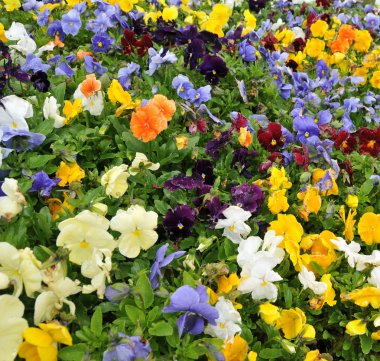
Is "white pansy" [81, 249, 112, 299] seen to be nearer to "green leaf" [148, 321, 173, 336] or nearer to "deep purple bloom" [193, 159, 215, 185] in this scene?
"green leaf" [148, 321, 173, 336]

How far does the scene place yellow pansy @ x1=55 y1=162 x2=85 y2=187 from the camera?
2359 mm

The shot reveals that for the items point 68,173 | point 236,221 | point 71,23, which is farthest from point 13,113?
point 71,23

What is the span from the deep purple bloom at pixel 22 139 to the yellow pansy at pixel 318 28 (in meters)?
3.16

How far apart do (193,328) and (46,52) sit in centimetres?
245

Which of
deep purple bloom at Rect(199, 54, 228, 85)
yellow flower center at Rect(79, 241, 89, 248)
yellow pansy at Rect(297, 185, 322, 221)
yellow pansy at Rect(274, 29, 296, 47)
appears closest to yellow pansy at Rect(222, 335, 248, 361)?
yellow flower center at Rect(79, 241, 89, 248)

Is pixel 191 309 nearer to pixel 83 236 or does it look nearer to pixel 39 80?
pixel 83 236

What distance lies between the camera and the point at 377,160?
3094 mm

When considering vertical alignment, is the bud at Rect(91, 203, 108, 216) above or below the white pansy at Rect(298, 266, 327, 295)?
above

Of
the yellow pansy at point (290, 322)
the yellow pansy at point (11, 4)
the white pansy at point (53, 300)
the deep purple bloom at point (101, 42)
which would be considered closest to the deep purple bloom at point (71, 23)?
the deep purple bloom at point (101, 42)

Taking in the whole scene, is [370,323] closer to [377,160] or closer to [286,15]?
[377,160]

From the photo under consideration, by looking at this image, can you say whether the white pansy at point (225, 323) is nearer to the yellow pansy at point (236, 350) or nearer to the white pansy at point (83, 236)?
the yellow pansy at point (236, 350)

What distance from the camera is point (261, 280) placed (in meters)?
2.01

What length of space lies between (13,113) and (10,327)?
1166 millimetres

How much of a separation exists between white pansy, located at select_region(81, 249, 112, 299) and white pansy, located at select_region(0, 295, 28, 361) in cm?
27
